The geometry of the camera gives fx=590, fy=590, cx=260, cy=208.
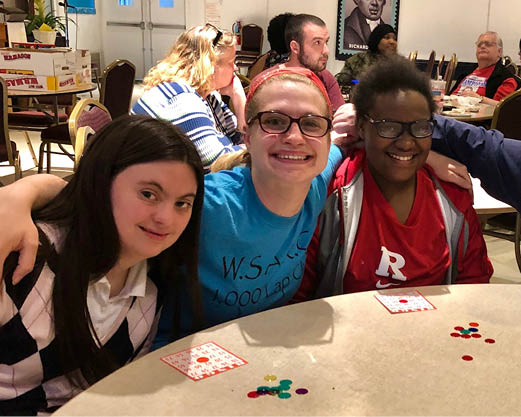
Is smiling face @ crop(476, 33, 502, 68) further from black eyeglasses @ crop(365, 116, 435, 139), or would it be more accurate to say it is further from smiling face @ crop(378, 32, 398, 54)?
black eyeglasses @ crop(365, 116, 435, 139)

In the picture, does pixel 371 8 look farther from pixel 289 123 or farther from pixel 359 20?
pixel 289 123

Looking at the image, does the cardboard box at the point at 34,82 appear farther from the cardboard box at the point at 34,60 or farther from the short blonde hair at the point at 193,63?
the short blonde hair at the point at 193,63

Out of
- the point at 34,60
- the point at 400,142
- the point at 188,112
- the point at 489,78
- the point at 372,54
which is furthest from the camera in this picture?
the point at 372,54

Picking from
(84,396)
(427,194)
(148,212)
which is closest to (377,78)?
(427,194)

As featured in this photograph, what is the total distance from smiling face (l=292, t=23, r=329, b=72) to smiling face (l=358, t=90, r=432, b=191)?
2.84 meters

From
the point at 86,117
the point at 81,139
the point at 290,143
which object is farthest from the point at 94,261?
the point at 86,117

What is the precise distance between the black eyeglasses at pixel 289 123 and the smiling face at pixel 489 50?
535 cm

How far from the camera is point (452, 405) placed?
986 millimetres

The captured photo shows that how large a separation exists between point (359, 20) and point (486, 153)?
365 inches

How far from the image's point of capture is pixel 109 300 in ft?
4.20

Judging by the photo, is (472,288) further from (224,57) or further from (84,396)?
(224,57)

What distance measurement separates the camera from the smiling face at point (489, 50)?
6125 millimetres

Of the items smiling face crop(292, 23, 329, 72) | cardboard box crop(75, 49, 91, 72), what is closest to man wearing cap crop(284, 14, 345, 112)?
smiling face crop(292, 23, 329, 72)

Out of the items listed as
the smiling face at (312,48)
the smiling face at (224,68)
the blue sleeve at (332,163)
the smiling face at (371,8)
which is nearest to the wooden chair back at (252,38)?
the smiling face at (371,8)
